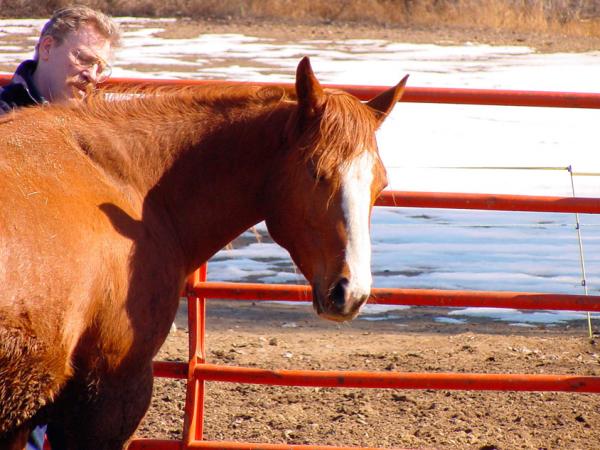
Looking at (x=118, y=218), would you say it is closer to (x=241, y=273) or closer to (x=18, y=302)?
(x=18, y=302)

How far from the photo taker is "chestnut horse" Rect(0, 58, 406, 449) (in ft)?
8.48

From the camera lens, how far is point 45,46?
3.23 metres

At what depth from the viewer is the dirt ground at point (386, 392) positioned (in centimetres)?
432

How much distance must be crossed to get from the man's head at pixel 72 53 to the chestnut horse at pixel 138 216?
0.77ft

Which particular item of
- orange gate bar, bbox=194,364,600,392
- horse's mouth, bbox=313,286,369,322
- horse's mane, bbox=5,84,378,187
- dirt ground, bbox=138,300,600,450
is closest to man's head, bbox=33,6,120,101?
horse's mane, bbox=5,84,378,187

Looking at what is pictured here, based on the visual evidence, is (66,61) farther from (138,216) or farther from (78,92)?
(138,216)

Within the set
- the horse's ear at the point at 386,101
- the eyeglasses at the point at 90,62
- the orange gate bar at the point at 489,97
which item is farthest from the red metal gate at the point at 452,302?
the eyeglasses at the point at 90,62

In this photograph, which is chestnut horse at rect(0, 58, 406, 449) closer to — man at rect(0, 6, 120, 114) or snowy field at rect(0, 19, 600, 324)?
man at rect(0, 6, 120, 114)

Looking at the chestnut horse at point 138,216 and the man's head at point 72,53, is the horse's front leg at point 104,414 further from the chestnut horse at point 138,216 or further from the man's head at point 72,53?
the man's head at point 72,53

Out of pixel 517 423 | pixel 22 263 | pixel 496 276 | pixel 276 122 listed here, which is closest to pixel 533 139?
pixel 496 276

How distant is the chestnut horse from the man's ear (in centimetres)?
32

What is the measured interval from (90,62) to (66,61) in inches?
3.2

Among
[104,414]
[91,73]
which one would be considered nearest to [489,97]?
[91,73]

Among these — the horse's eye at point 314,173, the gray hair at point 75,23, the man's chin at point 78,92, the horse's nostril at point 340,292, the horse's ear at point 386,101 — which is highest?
the gray hair at point 75,23
